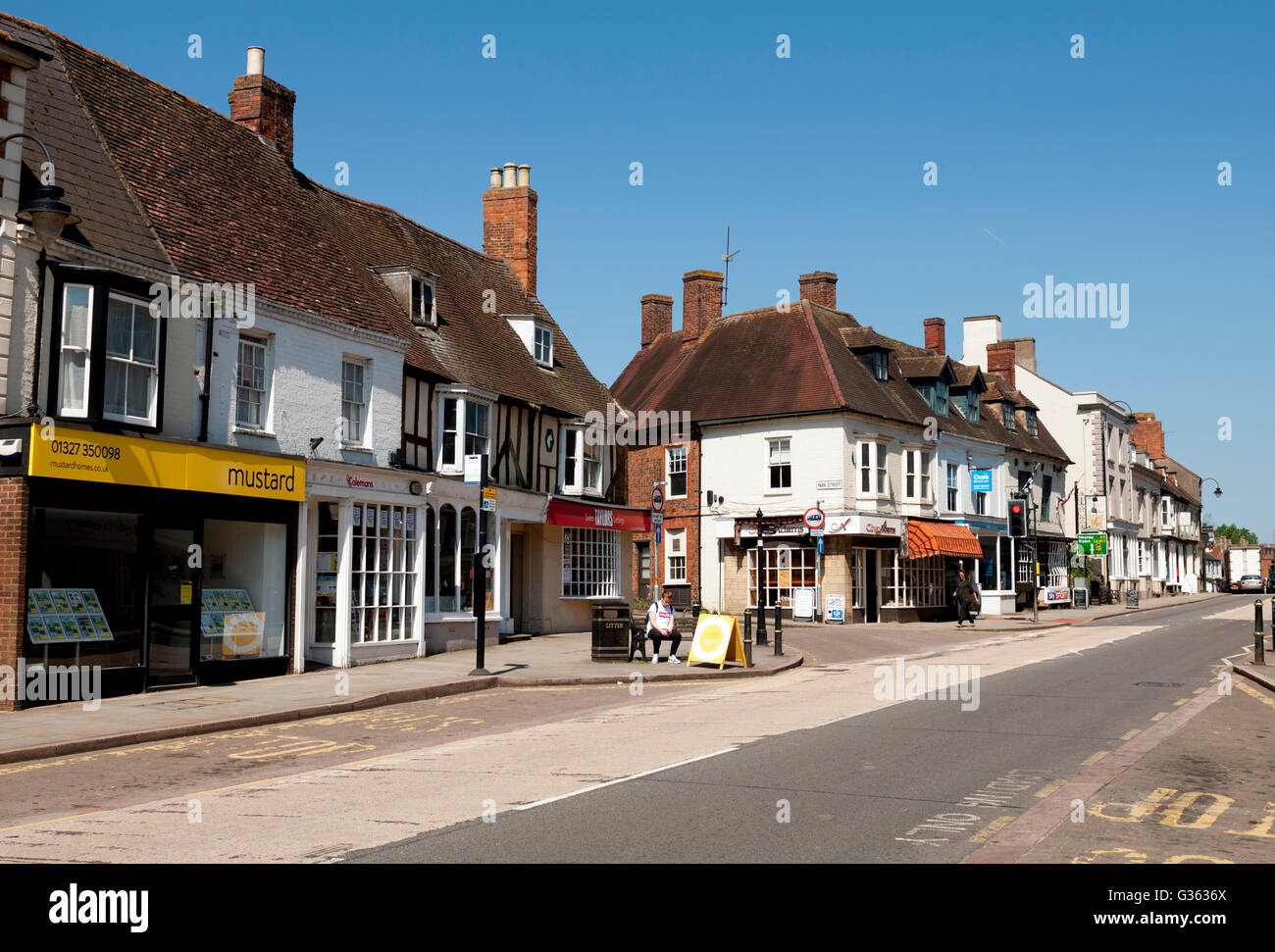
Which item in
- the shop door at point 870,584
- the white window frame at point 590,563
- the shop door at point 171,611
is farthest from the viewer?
the shop door at point 870,584

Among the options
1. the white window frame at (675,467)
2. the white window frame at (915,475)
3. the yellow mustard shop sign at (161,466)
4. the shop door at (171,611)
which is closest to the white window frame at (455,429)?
the yellow mustard shop sign at (161,466)

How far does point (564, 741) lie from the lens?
12562mm

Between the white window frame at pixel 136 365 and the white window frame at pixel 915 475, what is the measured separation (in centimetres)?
3110

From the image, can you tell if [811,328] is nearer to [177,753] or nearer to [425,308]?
[425,308]

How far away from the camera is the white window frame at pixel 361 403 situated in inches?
863

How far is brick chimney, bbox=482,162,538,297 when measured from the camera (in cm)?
3338

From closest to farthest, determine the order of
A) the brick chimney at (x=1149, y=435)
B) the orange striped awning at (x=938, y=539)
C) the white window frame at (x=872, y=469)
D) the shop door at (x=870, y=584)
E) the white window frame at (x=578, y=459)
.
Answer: the white window frame at (x=578, y=459) → the white window frame at (x=872, y=469) → the shop door at (x=870, y=584) → the orange striped awning at (x=938, y=539) → the brick chimney at (x=1149, y=435)

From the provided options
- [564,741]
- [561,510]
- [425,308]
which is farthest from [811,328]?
[564,741]

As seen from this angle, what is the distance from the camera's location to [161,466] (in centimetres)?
1689

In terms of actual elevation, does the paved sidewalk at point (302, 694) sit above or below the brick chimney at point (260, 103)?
below

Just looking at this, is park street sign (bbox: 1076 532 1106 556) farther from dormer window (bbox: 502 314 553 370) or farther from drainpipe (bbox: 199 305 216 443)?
drainpipe (bbox: 199 305 216 443)

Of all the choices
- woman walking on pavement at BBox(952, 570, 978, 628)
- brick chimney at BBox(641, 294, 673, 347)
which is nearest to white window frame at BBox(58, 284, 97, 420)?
woman walking on pavement at BBox(952, 570, 978, 628)

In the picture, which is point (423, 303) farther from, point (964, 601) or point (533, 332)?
point (964, 601)

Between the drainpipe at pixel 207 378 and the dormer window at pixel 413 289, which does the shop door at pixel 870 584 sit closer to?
the dormer window at pixel 413 289
